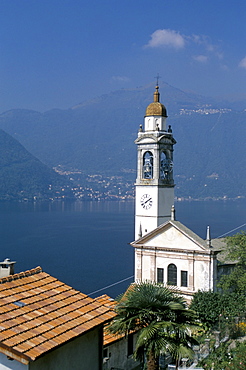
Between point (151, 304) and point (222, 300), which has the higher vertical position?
point (151, 304)

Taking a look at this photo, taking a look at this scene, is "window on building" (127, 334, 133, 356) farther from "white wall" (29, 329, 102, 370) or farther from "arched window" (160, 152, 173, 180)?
"arched window" (160, 152, 173, 180)

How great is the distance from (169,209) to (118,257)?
50.4 metres

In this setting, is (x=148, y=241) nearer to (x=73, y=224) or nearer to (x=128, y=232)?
(x=128, y=232)

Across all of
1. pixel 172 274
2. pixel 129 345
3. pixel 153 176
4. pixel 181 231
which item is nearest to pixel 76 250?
pixel 153 176

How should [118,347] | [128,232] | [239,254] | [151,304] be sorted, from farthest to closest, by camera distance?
[128,232]
[239,254]
[118,347]
[151,304]

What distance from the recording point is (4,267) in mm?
11938

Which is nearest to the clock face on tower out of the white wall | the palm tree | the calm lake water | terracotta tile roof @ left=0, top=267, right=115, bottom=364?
the palm tree

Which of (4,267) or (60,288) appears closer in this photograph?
(60,288)

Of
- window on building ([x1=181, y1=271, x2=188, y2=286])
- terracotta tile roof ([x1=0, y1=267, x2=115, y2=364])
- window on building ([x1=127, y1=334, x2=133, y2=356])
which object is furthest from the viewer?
window on building ([x1=181, y1=271, x2=188, y2=286])

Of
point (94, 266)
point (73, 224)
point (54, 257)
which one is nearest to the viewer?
point (94, 266)

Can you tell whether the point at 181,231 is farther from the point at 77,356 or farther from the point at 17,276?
the point at 77,356

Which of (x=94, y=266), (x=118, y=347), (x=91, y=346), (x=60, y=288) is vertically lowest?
(x=94, y=266)

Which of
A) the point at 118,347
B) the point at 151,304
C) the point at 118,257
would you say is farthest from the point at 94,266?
the point at 151,304

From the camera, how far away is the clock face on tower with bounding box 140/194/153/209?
31.5 m
